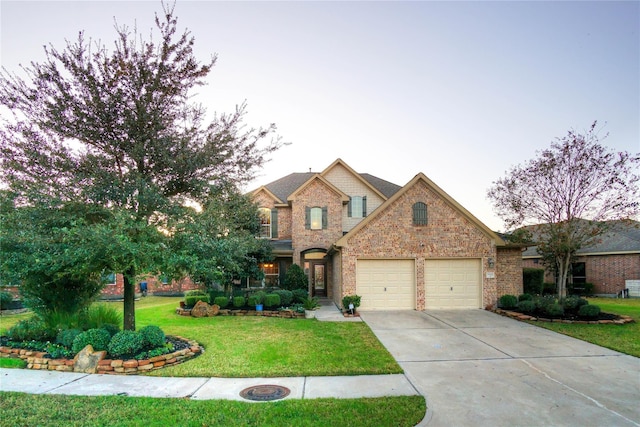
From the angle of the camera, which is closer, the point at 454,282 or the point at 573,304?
the point at 573,304

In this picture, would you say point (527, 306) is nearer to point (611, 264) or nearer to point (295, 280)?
point (295, 280)

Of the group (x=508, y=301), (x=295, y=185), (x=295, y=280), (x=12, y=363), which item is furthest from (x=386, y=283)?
(x=12, y=363)

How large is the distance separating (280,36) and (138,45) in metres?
4.90

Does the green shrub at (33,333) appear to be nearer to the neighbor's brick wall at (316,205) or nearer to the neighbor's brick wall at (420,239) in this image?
the neighbor's brick wall at (420,239)

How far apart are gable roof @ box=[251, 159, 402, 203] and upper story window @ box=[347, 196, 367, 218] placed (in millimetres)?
988

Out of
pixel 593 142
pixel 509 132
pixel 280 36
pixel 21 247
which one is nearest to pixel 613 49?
pixel 593 142

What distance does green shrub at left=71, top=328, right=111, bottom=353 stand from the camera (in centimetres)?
718

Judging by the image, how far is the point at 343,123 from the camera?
14727mm

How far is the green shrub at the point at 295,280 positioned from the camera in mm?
17344

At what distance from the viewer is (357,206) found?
840 inches

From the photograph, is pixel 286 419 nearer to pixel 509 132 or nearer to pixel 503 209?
pixel 503 209

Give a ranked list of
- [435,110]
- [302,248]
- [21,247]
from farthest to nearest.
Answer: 1. [302,248]
2. [435,110]
3. [21,247]

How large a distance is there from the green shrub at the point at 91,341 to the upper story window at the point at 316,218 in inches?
503

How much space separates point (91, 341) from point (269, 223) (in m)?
13.7
